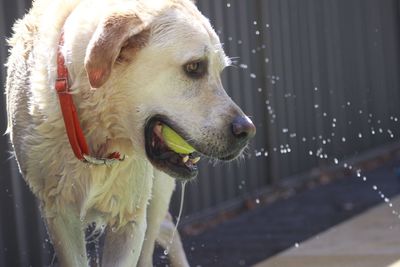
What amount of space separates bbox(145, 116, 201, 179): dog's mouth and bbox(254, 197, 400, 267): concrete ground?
2.28 meters

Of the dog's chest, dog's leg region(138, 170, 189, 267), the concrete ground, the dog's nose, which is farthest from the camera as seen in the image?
the concrete ground

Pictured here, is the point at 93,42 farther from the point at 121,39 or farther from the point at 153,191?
the point at 153,191

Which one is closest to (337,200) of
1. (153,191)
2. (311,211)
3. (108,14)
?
(311,211)

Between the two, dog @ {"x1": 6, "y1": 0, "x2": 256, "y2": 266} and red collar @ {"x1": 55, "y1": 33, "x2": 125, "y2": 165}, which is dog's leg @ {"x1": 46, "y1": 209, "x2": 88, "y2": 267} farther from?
red collar @ {"x1": 55, "y1": 33, "x2": 125, "y2": 165}

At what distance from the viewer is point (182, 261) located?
21.0 feet

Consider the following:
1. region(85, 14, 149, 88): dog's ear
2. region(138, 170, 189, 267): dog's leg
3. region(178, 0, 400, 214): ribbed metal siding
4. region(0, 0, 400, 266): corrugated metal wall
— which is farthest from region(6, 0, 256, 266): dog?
region(178, 0, 400, 214): ribbed metal siding

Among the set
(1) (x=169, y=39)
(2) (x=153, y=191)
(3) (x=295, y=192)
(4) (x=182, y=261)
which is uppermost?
(1) (x=169, y=39)

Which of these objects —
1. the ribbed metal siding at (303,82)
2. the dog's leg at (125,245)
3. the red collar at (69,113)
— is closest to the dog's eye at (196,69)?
the red collar at (69,113)

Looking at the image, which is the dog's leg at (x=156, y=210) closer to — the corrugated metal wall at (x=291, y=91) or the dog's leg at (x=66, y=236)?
the dog's leg at (x=66, y=236)

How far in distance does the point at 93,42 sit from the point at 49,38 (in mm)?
544

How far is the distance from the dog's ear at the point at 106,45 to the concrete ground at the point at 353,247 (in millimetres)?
2824

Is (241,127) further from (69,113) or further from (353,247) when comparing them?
(353,247)

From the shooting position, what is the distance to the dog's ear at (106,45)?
440 cm

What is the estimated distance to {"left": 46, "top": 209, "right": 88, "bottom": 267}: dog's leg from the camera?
512 cm
